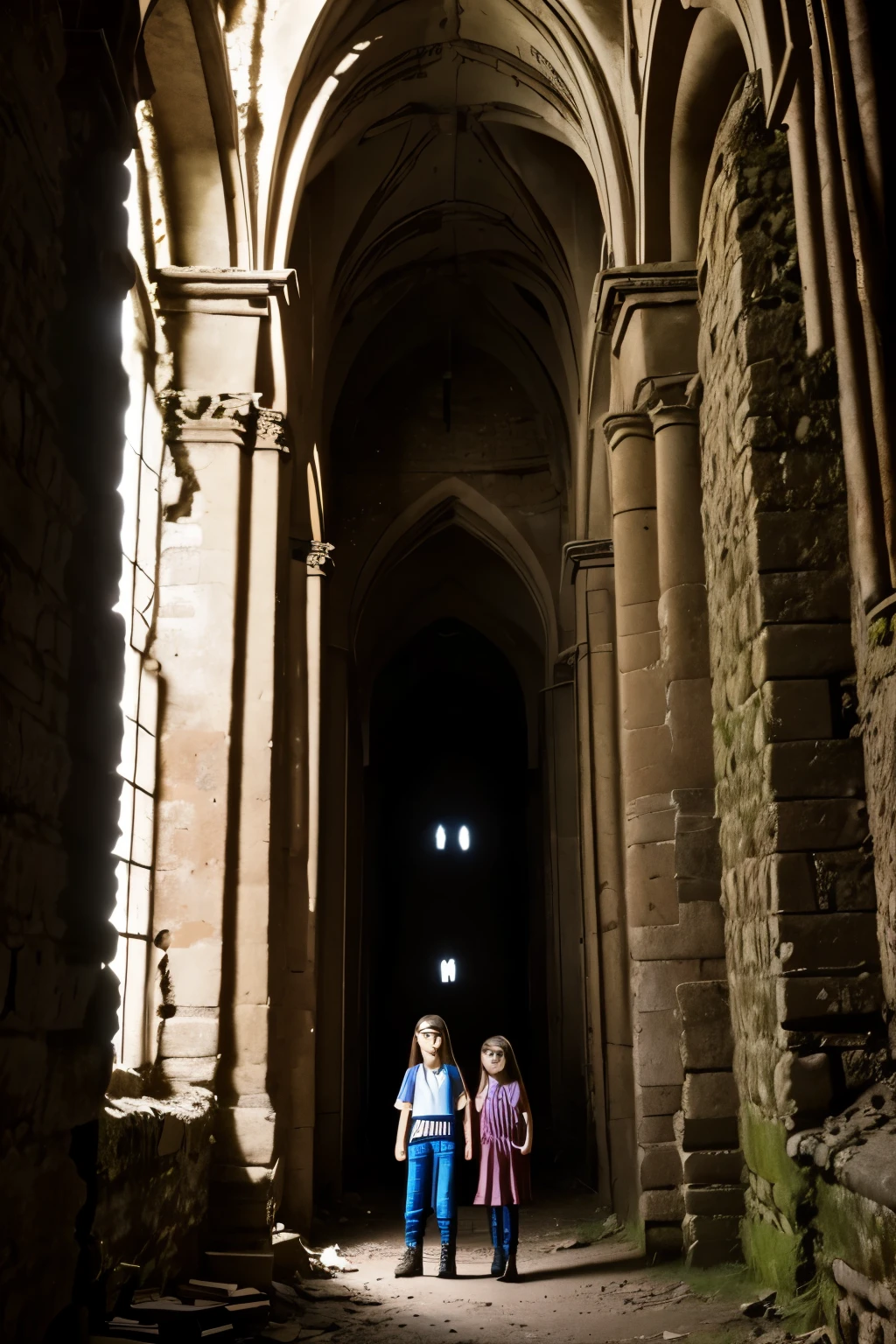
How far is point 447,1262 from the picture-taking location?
7.26 m

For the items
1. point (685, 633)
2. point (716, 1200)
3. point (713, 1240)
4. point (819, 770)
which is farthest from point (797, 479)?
point (713, 1240)

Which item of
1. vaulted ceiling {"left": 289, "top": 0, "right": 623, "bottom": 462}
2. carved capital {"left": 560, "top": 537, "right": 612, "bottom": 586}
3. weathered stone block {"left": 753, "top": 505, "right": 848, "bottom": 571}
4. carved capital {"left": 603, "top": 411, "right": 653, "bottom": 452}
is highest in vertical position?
vaulted ceiling {"left": 289, "top": 0, "right": 623, "bottom": 462}

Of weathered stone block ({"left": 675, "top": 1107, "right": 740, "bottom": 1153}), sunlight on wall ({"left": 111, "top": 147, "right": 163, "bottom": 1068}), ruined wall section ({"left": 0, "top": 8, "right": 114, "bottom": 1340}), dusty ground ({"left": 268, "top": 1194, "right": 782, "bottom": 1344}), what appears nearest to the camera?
ruined wall section ({"left": 0, "top": 8, "right": 114, "bottom": 1340})

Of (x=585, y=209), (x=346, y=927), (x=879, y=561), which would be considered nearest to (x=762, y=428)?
(x=879, y=561)

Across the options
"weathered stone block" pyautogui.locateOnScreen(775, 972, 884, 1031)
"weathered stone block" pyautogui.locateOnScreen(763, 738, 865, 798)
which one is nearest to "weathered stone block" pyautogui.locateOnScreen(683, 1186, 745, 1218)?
"weathered stone block" pyautogui.locateOnScreen(775, 972, 884, 1031)

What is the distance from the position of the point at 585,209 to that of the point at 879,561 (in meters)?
8.56

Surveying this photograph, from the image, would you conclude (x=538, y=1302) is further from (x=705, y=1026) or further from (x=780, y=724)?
(x=780, y=724)

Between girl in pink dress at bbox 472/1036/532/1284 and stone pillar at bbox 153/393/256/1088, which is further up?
stone pillar at bbox 153/393/256/1088

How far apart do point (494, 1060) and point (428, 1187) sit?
2.92 feet

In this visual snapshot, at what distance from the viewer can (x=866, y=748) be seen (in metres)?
5.11

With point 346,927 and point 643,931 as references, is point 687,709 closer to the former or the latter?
point 643,931

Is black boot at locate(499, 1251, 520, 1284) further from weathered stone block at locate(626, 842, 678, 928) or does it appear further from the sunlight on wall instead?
the sunlight on wall

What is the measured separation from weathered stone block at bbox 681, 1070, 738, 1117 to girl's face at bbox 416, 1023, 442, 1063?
5.50 ft

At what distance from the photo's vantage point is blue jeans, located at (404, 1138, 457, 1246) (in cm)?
726
